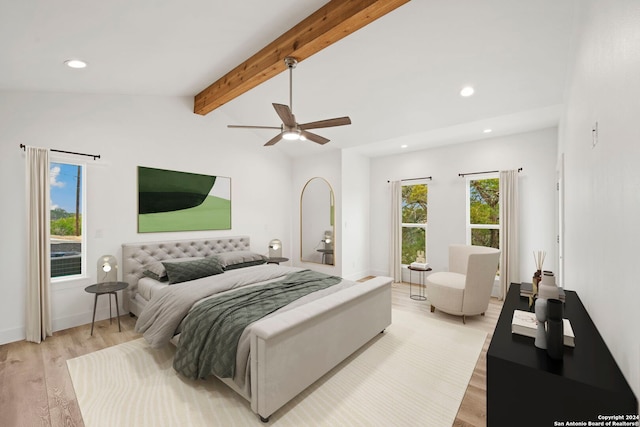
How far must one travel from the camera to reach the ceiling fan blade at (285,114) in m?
2.34

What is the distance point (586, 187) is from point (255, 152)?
15.5 ft

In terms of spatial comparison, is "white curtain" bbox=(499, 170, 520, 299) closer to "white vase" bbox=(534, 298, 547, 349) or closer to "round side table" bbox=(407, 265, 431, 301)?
"round side table" bbox=(407, 265, 431, 301)

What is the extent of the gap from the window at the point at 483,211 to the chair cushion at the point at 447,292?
1.23 m

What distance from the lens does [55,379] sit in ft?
7.62

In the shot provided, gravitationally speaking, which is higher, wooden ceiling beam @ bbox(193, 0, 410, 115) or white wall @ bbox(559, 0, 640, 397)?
wooden ceiling beam @ bbox(193, 0, 410, 115)

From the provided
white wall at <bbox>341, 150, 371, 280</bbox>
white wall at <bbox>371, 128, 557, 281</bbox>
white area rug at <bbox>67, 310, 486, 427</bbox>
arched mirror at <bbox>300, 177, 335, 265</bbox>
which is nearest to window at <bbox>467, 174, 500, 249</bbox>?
white wall at <bbox>371, 128, 557, 281</bbox>

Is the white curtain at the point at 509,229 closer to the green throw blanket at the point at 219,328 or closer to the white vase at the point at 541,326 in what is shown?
the green throw blanket at the point at 219,328

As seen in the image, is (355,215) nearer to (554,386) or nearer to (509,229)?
(509,229)

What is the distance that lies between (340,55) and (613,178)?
266 centimetres

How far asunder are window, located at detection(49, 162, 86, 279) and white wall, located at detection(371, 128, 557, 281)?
493 cm

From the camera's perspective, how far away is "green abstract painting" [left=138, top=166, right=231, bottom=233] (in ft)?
12.9

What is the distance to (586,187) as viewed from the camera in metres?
1.63

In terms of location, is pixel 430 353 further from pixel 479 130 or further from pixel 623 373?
pixel 479 130

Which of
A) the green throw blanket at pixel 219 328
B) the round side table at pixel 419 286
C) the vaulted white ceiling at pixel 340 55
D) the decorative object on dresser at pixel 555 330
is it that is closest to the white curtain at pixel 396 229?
the round side table at pixel 419 286
